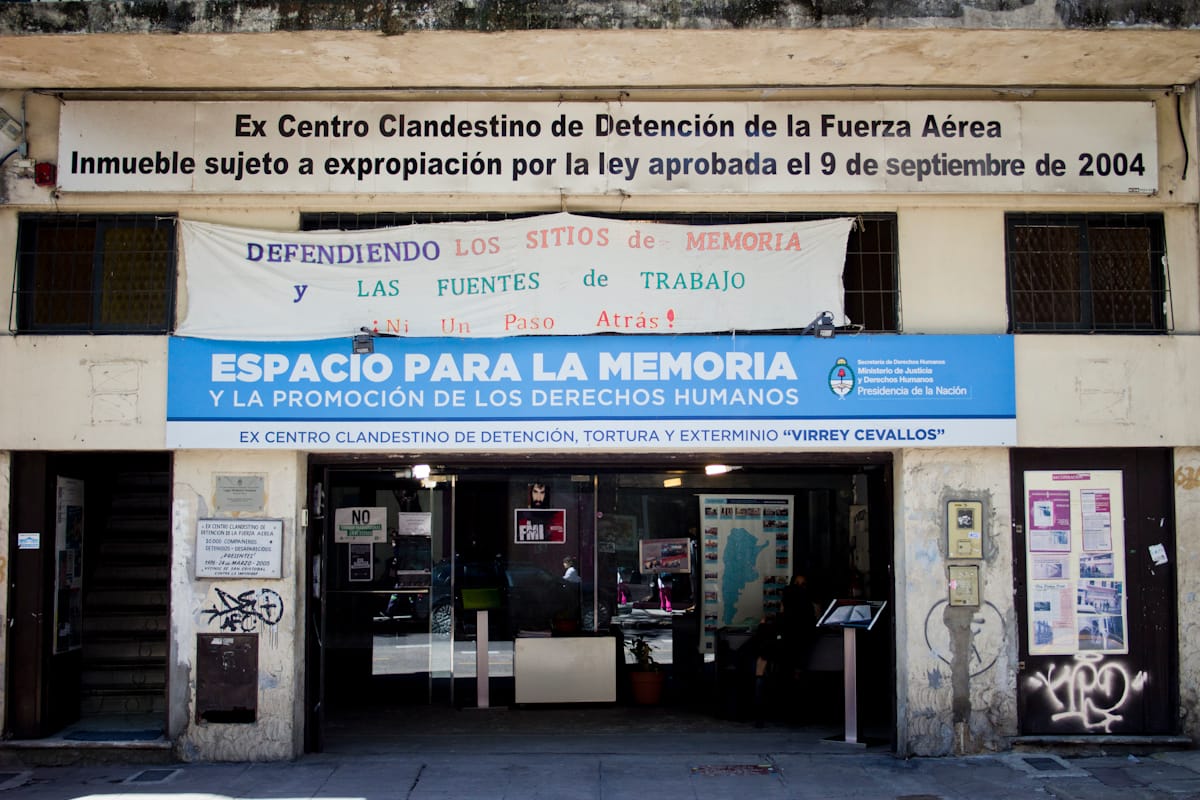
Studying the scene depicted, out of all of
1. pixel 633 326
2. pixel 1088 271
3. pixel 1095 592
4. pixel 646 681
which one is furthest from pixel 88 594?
pixel 1088 271

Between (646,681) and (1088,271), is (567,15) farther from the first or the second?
(646,681)

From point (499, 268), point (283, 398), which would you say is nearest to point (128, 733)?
point (283, 398)

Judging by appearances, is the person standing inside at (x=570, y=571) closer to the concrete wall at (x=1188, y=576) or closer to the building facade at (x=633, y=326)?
the building facade at (x=633, y=326)

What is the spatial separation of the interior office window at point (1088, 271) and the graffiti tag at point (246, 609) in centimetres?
695

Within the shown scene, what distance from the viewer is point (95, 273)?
9703 mm

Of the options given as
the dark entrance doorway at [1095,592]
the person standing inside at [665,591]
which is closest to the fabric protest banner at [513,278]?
the dark entrance doorway at [1095,592]

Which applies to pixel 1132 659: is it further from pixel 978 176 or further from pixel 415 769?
pixel 415 769

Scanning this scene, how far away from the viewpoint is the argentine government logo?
935 cm

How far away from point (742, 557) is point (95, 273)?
7.51 meters

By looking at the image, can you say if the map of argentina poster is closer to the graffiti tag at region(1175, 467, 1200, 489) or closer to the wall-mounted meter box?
the wall-mounted meter box

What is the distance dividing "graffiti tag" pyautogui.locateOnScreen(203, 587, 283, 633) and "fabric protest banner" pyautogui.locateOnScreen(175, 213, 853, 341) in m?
2.21

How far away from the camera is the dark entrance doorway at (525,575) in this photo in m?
12.4

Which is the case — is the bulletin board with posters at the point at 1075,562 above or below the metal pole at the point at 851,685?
above

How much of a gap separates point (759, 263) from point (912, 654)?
3.62 metres
